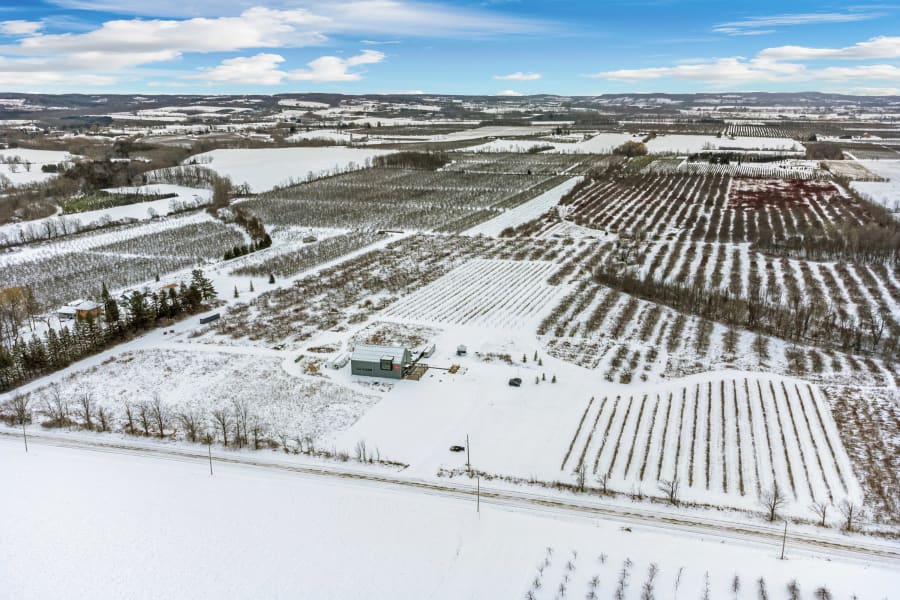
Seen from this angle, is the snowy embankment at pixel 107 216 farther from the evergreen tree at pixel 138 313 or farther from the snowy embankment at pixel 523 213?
the snowy embankment at pixel 523 213

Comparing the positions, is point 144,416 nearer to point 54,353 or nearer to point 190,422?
point 190,422

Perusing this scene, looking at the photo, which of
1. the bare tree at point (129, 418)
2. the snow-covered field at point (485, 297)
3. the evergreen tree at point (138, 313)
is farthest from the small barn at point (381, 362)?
the evergreen tree at point (138, 313)

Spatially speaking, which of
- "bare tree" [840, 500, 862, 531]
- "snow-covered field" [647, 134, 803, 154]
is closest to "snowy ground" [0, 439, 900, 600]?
"bare tree" [840, 500, 862, 531]

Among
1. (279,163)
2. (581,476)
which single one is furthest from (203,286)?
(279,163)

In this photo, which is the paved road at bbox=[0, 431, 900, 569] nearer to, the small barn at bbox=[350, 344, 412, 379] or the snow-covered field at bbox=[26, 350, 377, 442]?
the snow-covered field at bbox=[26, 350, 377, 442]

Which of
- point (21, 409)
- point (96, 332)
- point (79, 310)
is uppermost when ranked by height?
point (79, 310)
